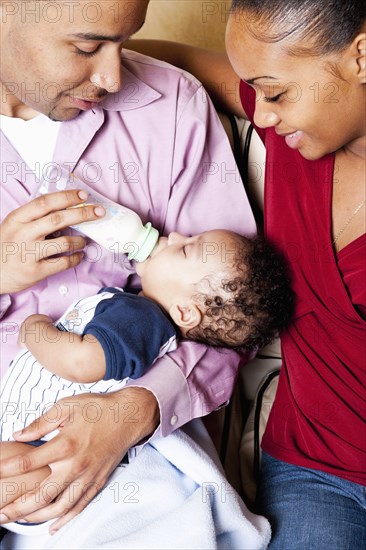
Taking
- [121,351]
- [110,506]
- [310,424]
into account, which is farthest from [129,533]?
[310,424]

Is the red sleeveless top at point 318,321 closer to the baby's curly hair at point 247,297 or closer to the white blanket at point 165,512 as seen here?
the baby's curly hair at point 247,297

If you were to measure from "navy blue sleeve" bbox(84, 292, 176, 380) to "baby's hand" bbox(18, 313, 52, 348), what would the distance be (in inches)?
3.6

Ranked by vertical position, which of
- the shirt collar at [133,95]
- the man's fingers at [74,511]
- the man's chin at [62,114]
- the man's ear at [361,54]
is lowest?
the man's fingers at [74,511]

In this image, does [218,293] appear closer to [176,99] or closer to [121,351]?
[121,351]

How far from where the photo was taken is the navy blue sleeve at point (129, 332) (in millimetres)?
1456

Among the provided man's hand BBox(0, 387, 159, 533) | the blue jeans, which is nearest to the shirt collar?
man's hand BBox(0, 387, 159, 533)

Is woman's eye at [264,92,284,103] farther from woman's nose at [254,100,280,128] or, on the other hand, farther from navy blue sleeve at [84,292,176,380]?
navy blue sleeve at [84,292,176,380]

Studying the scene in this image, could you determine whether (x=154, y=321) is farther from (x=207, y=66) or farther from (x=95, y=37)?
(x=207, y=66)

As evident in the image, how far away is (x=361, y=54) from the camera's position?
4.28 ft

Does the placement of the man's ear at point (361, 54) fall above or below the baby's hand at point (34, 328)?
above

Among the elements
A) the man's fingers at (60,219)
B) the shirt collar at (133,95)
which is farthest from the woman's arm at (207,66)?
the man's fingers at (60,219)

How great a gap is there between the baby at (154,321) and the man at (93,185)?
0.05 metres

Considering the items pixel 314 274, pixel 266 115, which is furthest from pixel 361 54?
pixel 314 274

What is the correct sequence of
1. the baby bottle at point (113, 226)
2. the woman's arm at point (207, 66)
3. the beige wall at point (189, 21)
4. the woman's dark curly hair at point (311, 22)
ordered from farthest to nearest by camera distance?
1. the beige wall at point (189, 21)
2. the woman's arm at point (207, 66)
3. the baby bottle at point (113, 226)
4. the woman's dark curly hair at point (311, 22)
